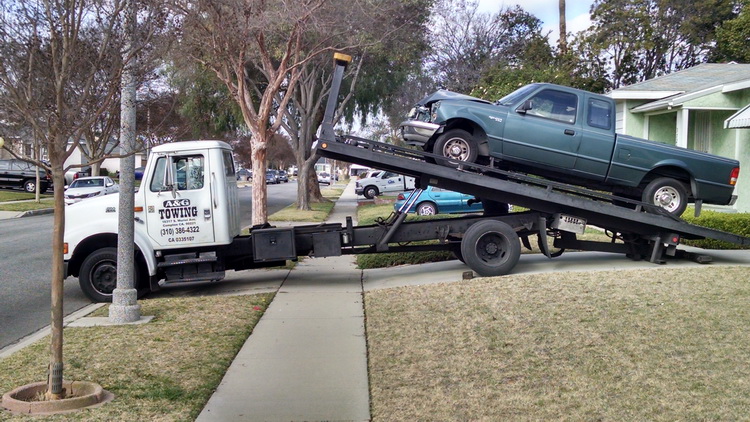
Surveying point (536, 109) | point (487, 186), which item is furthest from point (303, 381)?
point (536, 109)

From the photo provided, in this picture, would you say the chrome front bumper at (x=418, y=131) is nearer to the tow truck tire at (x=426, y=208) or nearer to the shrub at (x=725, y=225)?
the shrub at (x=725, y=225)

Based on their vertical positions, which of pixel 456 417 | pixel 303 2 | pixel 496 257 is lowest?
pixel 456 417

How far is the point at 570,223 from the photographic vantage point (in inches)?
435

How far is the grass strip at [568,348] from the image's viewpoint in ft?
18.5

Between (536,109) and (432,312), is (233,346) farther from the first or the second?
(536,109)

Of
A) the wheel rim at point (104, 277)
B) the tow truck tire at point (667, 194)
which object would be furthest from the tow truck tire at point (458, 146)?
the wheel rim at point (104, 277)

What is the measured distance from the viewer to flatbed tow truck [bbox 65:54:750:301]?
10555mm

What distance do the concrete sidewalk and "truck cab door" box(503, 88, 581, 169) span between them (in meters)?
3.26

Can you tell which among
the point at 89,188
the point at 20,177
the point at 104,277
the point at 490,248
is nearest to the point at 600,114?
the point at 490,248

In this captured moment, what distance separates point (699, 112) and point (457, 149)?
11215mm

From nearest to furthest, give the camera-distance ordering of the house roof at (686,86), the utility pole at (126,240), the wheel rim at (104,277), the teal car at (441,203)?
1. the utility pole at (126,240)
2. the wheel rim at (104,277)
3. the house roof at (686,86)
4. the teal car at (441,203)

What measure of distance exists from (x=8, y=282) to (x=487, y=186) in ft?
27.6

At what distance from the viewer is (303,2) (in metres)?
16.1

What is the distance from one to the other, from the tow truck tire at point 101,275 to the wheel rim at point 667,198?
787 cm
